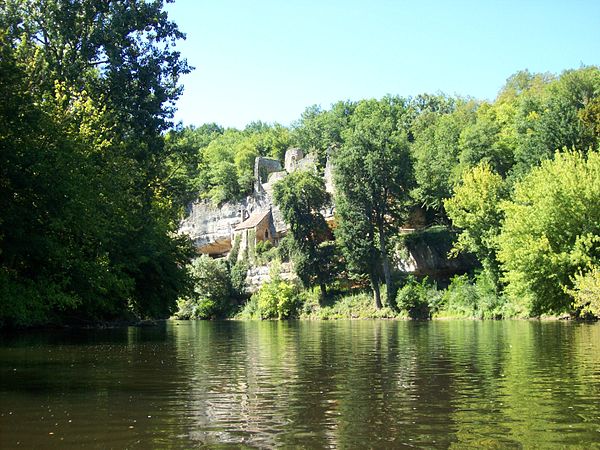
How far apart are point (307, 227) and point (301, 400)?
61981 mm

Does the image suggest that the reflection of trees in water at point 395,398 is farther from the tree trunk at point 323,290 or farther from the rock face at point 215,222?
the rock face at point 215,222

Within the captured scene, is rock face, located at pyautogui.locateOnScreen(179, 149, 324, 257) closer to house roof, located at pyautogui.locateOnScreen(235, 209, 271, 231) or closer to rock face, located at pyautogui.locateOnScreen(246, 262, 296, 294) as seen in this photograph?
house roof, located at pyautogui.locateOnScreen(235, 209, 271, 231)

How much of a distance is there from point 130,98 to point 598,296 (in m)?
26.7

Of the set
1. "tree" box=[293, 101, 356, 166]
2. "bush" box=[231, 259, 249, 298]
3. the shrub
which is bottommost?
the shrub

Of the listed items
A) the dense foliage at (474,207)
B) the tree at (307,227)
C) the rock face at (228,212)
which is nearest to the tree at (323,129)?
the rock face at (228,212)

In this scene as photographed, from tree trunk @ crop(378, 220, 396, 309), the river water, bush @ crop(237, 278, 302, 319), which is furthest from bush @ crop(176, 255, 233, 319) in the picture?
the river water

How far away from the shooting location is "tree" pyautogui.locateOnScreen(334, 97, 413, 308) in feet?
220

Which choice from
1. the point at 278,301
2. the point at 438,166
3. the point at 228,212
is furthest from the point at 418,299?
the point at 228,212

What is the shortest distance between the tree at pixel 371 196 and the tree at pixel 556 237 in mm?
23499

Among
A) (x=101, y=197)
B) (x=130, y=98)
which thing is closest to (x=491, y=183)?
(x=130, y=98)

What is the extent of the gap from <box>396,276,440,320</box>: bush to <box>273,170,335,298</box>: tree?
1099cm

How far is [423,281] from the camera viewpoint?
212 ft

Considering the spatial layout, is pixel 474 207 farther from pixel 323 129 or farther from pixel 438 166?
pixel 323 129

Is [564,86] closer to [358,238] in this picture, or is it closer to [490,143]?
[490,143]
